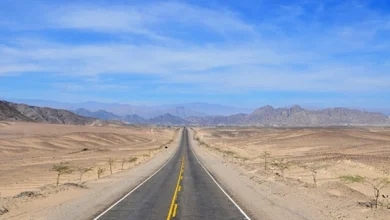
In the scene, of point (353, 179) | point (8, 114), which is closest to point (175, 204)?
point (353, 179)

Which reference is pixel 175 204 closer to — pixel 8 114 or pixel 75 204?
pixel 75 204

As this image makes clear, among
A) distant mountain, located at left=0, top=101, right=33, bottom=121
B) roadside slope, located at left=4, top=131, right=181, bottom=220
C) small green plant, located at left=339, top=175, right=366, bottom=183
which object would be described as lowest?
roadside slope, located at left=4, top=131, right=181, bottom=220

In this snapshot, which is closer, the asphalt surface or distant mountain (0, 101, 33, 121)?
the asphalt surface

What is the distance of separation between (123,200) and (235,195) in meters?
6.15

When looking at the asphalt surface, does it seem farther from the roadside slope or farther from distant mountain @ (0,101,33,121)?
distant mountain @ (0,101,33,121)

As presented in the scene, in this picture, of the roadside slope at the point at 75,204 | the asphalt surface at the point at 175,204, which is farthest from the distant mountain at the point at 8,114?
the asphalt surface at the point at 175,204

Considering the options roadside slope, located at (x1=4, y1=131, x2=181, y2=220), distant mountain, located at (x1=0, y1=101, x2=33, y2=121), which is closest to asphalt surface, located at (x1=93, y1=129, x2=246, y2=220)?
roadside slope, located at (x1=4, y1=131, x2=181, y2=220)

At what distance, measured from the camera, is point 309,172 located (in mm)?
36594

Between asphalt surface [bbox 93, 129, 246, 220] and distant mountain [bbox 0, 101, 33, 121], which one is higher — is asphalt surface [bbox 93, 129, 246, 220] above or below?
below

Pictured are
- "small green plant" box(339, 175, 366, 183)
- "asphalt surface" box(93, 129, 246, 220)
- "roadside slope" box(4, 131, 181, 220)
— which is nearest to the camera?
"asphalt surface" box(93, 129, 246, 220)

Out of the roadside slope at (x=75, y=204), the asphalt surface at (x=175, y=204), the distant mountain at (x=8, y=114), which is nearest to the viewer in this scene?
the asphalt surface at (x=175, y=204)

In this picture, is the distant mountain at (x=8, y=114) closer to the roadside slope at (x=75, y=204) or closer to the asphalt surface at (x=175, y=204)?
the roadside slope at (x=75, y=204)

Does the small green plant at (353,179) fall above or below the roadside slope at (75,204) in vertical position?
above

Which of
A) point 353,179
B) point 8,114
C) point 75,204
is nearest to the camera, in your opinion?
point 75,204
